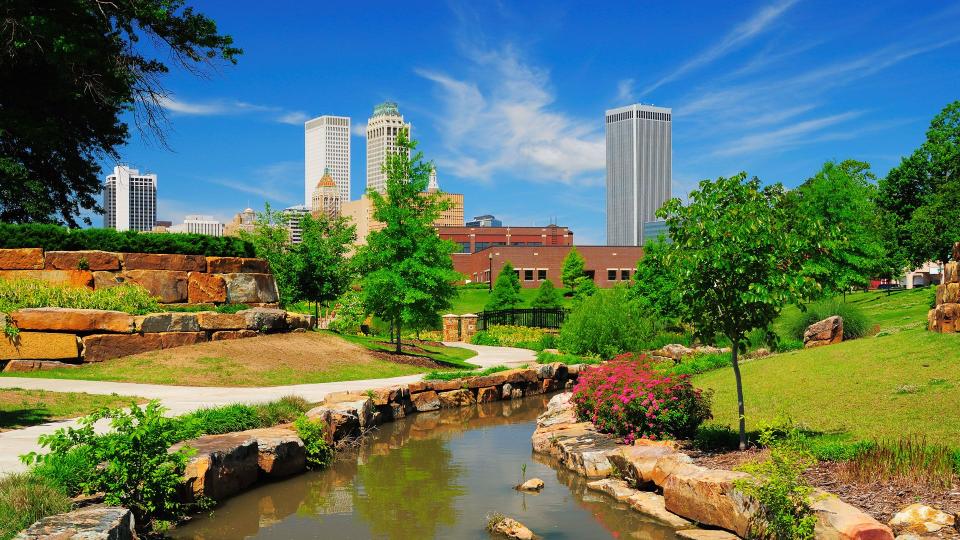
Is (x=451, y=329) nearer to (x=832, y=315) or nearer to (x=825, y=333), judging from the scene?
(x=832, y=315)

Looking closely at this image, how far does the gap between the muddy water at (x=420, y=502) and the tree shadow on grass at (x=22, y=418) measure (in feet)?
12.9

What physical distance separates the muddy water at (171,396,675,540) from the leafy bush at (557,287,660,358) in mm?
12986

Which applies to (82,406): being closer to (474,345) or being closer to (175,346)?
(175,346)

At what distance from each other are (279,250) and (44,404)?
73.5ft

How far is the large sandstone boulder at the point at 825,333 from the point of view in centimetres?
2130

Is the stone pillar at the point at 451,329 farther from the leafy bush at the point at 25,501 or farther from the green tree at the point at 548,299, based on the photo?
the leafy bush at the point at 25,501

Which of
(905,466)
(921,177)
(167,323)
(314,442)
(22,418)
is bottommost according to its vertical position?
(314,442)

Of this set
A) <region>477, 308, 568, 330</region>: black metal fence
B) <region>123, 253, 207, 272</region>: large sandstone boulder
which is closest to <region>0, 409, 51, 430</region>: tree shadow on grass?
<region>123, 253, 207, 272</region>: large sandstone boulder

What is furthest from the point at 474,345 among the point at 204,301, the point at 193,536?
the point at 193,536

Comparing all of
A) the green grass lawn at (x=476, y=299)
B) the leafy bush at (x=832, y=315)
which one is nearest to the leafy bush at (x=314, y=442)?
the leafy bush at (x=832, y=315)

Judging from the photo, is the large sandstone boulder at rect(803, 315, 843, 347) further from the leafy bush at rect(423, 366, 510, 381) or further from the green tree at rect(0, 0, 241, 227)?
the green tree at rect(0, 0, 241, 227)

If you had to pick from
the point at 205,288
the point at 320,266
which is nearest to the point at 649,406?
the point at 205,288

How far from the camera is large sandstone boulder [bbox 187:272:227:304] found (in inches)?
862

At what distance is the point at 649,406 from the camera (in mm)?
10828
